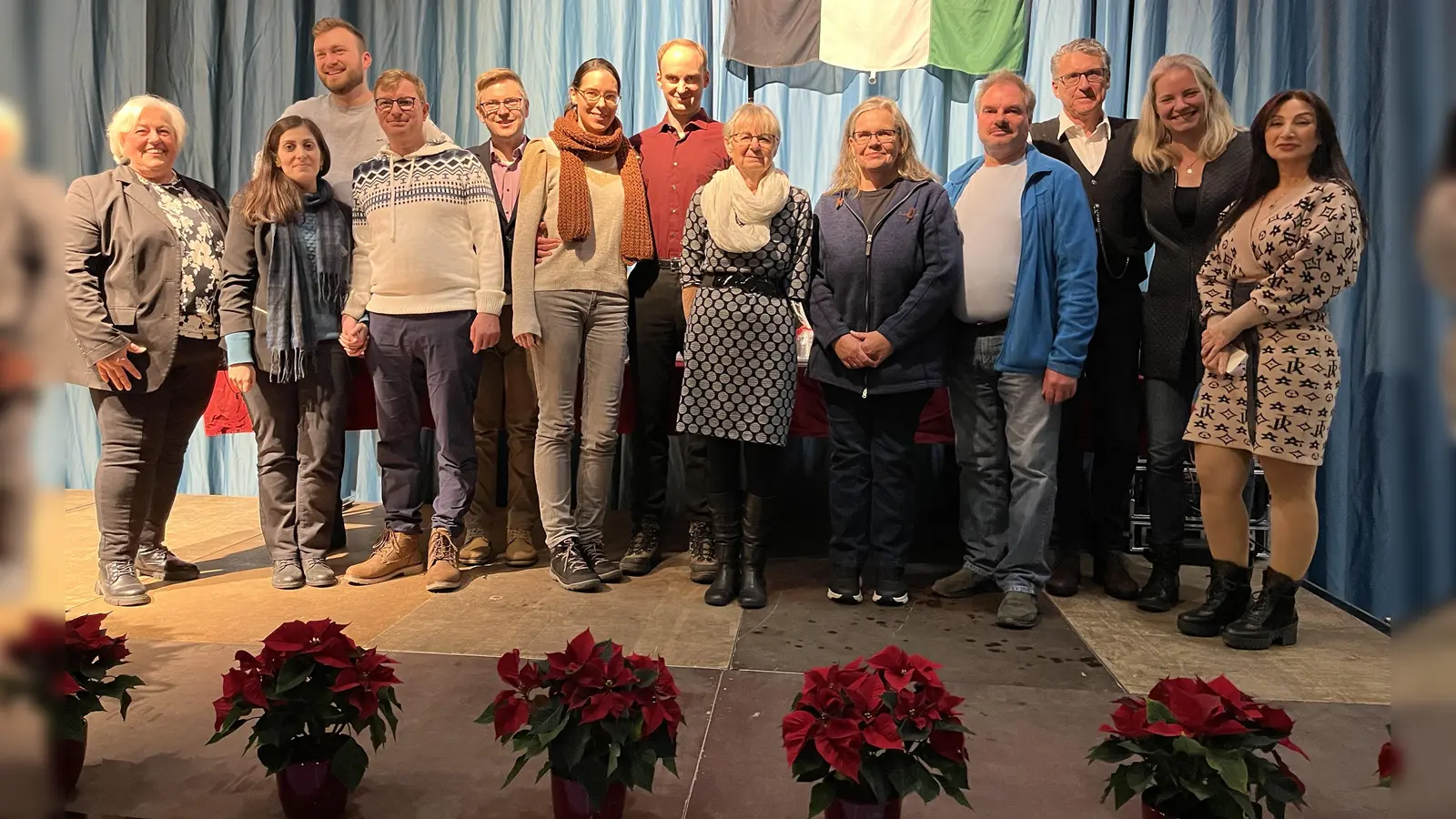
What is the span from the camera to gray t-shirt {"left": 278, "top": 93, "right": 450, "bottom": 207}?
10.7 feet

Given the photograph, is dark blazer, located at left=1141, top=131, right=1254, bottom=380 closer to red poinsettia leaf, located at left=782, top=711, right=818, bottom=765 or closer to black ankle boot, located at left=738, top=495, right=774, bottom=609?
black ankle boot, located at left=738, top=495, right=774, bottom=609

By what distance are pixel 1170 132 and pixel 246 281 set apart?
2638mm

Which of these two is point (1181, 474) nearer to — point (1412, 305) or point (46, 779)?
→ point (1412, 305)

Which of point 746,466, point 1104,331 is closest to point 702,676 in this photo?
point 746,466

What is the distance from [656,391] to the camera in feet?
10.1

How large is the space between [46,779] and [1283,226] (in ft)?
8.40

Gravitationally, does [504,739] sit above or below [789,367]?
below

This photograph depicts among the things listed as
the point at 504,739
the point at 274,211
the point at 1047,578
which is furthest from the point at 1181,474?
the point at 274,211

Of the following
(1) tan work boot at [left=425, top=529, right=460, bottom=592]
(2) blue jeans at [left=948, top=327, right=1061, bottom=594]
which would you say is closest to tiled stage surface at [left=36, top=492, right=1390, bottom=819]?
(1) tan work boot at [left=425, top=529, right=460, bottom=592]

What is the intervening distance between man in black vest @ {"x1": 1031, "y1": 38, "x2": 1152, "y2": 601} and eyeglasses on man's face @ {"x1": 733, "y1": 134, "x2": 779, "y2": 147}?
0.85 meters

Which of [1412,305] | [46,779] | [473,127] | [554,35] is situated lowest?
[46,779]

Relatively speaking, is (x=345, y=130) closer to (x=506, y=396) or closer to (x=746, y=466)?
(x=506, y=396)

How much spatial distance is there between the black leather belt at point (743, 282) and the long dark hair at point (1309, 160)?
1.18m

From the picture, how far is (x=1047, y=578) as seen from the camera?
2.76m
